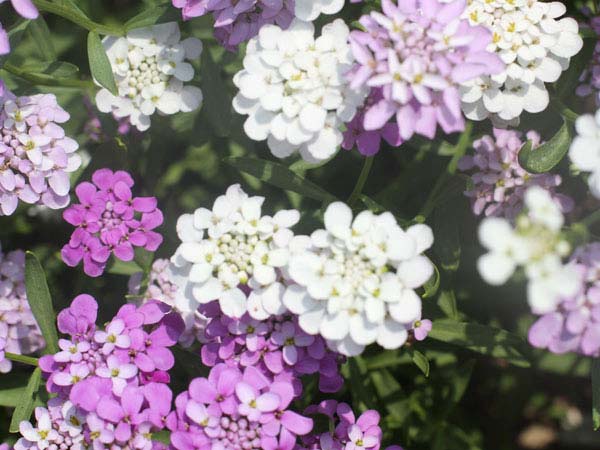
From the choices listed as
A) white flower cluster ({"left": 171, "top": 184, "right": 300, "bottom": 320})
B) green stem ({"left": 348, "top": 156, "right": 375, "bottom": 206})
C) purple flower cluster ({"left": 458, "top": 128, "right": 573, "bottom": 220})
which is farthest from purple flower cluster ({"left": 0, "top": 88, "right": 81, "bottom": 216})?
purple flower cluster ({"left": 458, "top": 128, "right": 573, "bottom": 220})

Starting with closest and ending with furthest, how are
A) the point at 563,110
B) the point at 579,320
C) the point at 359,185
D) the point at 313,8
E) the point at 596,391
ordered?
the point at 579,320, the point at 313,8, the point at 596,391, the point at 359,185, the point at 563,110

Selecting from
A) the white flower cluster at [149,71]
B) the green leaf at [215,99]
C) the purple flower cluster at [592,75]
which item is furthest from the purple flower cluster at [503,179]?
the white flower cluster at [149,71]

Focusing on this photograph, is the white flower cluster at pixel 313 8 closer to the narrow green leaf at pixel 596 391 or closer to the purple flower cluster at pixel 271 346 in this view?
the purple flower cluster at pixel 271 346

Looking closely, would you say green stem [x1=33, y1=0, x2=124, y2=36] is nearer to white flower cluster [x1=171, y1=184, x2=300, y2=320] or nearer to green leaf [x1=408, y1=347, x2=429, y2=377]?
white flower cluster [x1=171, y1=184, x2=300, y2=320]

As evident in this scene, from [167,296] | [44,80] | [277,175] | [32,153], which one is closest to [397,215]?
[277,175]

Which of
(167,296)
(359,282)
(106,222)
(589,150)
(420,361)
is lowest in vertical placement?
(167,296)

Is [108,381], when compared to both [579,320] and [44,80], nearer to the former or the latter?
[44,80]
